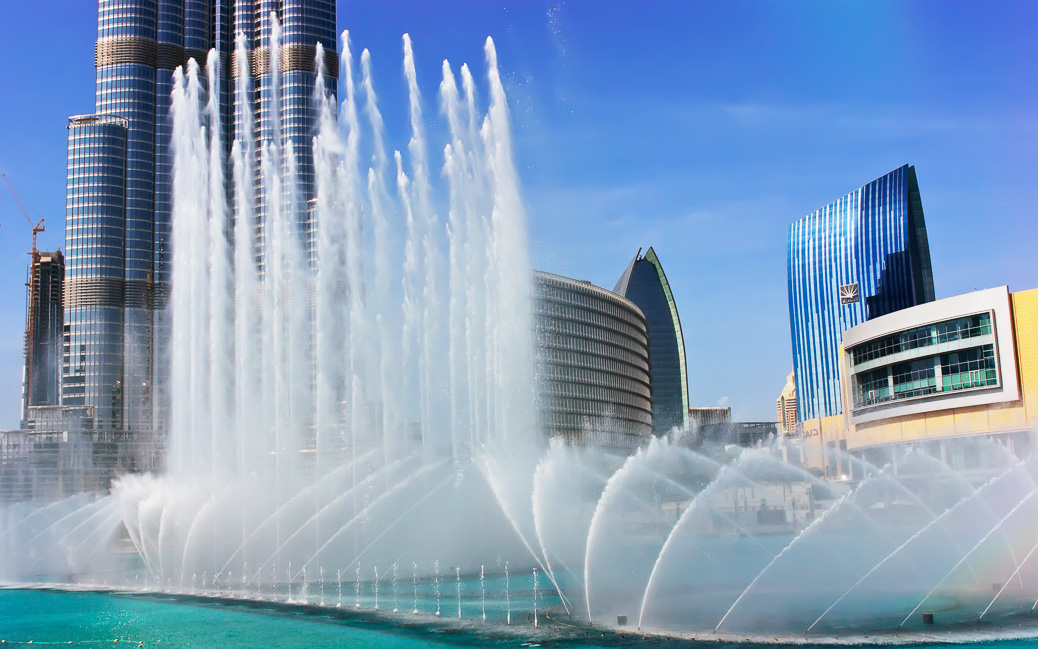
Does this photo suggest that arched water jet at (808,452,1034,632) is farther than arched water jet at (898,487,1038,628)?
No

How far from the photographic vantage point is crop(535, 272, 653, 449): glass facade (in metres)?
136

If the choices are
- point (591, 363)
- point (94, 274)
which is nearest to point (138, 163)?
point (94, 274)

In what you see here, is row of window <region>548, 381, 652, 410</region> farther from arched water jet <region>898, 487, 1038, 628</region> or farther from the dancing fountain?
arched water jet <region>898, 487, 1038, 628</region>

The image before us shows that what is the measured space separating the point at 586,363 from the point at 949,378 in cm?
7856

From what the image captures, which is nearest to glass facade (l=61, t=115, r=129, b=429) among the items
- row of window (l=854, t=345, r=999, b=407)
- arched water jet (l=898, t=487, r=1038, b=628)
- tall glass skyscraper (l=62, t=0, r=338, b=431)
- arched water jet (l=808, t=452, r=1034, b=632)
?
tall glass skyscraper (l=62, t=0, r=338, b=431)

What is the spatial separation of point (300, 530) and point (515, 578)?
1082 centimetres

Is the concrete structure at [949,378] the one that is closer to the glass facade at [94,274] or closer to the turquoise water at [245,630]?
the turquoise water at [245,630]

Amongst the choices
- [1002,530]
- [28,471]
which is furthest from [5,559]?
[28,471]

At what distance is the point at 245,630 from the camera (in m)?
31.7

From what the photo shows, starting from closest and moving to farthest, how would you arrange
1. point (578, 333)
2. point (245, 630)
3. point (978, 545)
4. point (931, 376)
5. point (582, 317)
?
point (245, 630) → point (978, 545) → point (931, 376) → point (578, 333) → point (582, 317)

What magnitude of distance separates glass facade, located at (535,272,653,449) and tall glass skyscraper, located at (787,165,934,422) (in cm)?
2717

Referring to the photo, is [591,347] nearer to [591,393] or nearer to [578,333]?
[578,333]

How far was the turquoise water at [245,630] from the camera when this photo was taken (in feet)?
88.5

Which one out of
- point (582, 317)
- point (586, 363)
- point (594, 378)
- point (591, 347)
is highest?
point (582, 317)
